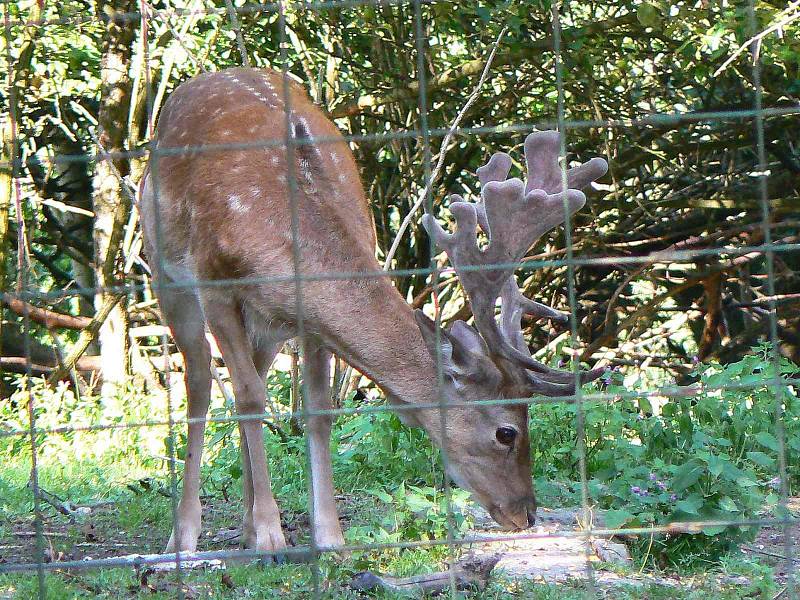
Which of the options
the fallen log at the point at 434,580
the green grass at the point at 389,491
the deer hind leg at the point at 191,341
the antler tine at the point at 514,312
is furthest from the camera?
the deer hind leg at the point at 191,341

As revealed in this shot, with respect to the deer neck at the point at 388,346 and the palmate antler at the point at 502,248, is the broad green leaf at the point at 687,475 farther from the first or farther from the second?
the deer neck at the point at 388,346

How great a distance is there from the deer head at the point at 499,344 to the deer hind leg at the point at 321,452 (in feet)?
1.76

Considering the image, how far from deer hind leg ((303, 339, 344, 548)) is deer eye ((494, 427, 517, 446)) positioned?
743 millimetres

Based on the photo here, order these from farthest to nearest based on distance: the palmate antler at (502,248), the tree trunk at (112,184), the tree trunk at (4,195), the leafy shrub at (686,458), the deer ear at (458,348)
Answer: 1. the tree trunk at (4,195)
2. the tree trunk at (112,184)
3. the deer ear at (458,348)
4. the palmate antler at (502,248)
5. the leafy shrub at (686,458)

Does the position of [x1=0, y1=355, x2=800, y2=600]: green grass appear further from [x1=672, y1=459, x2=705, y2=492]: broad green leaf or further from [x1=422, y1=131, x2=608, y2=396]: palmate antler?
[x1=422, y1=131, x2=608, y2=396]: palmate antler

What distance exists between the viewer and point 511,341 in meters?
4.38

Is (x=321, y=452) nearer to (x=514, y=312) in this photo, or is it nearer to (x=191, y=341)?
(x=191, y=341)

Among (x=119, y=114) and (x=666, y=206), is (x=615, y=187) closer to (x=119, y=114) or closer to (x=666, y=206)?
(x=666, y=206)

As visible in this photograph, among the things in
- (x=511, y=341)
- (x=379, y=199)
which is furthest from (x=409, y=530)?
(x=379, y=199)

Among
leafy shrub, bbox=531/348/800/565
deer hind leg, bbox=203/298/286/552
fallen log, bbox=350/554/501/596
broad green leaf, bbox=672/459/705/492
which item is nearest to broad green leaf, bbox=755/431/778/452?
leafy shrub, bbox=531/348/800/565

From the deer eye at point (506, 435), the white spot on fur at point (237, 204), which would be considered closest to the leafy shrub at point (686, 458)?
the deer eye at point (506, 435)

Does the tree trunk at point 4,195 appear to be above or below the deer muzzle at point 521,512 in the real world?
above

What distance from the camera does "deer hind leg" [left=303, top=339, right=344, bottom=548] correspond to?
451cm

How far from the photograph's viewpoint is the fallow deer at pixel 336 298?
4.14 m
